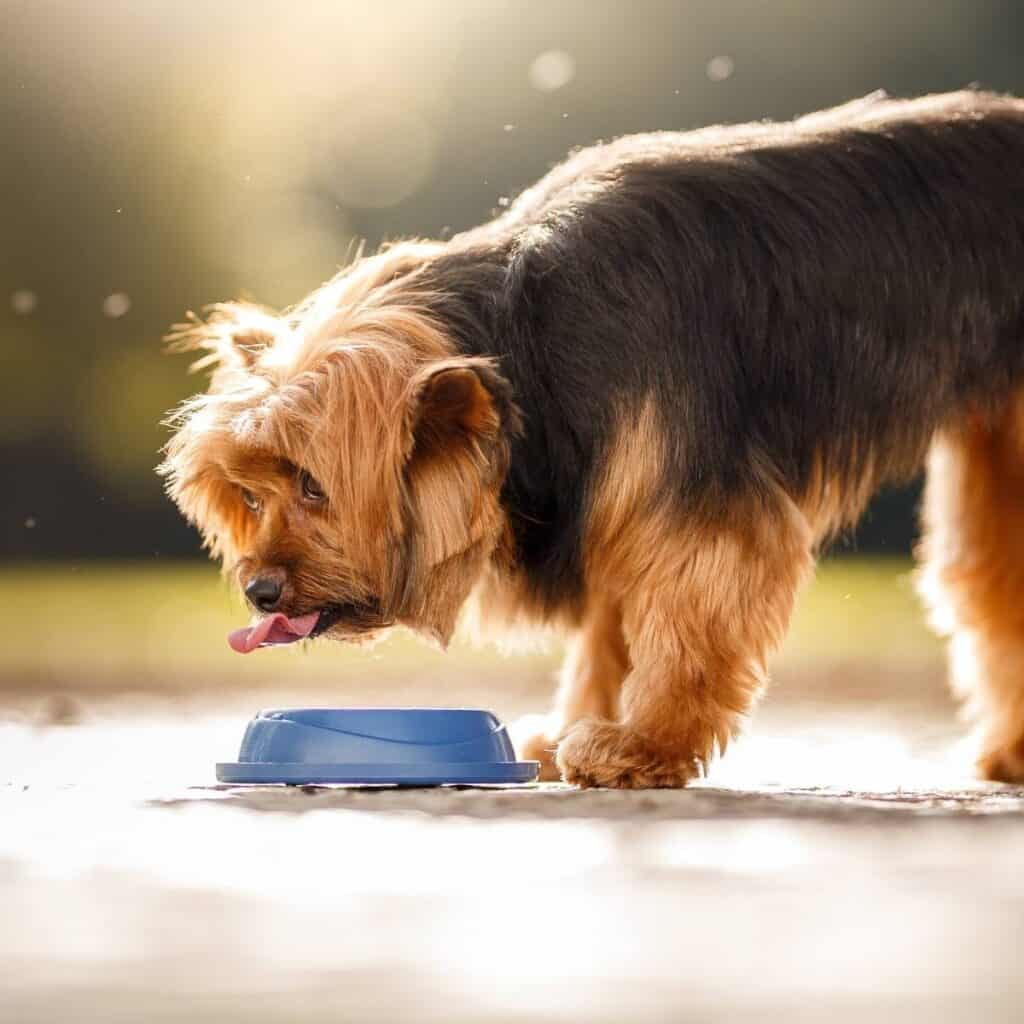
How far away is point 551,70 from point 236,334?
1281 centimetres

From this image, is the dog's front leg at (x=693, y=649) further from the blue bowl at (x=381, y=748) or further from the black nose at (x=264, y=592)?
the black nose at (x=264, y=592)

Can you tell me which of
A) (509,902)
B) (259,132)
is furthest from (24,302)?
(509,902)

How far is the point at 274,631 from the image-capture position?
439 centimetres

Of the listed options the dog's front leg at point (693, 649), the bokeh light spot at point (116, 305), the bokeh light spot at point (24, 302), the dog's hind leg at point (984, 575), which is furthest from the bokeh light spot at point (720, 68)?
the dog's front leg at point (693, 649)

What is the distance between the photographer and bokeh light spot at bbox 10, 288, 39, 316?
57.2ft

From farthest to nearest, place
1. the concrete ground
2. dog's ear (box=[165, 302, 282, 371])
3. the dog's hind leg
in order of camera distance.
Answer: the dog's hind leg → dog's ear (box=[165, 302, 282, 371]) → the concrete ground

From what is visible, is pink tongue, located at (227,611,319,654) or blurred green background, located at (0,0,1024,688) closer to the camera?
pink tongue, located at (227,611,319,654)

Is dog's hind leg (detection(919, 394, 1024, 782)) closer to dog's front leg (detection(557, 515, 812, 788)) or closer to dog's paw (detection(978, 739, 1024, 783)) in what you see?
dog's paw (detection(978, 739, 1024, 783))

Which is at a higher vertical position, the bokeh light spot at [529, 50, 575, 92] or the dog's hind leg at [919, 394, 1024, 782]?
the bokeh light spot at [529, 50, 575, 92]

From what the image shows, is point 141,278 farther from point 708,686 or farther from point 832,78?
point 708,686

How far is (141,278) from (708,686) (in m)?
13.2

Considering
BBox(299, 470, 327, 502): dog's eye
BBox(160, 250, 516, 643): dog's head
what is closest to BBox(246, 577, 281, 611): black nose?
BBox(160, 250, 516, 643): dog's head

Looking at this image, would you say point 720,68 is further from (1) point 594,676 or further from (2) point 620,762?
(2) point 620,762

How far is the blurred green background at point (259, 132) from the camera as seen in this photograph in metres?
16.1
